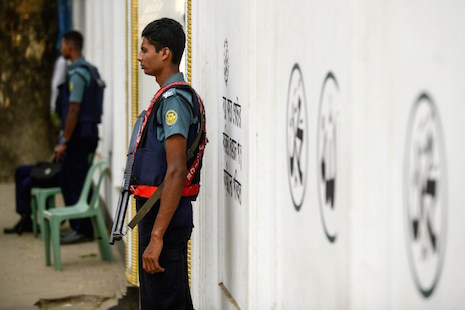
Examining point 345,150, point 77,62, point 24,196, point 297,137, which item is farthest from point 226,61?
point 24,196

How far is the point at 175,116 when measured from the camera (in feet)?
15.9

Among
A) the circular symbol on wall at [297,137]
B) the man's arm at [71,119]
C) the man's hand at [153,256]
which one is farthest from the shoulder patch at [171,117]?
the man's arm at [71,119]

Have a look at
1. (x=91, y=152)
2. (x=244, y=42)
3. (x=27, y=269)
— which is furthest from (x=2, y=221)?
(x=244, y=42)

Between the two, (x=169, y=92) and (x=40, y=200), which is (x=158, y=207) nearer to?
(x=169, y=92)

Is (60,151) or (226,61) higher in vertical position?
(226,61)

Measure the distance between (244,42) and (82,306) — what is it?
3.87 meters

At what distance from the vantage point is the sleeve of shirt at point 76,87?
10.6 meters

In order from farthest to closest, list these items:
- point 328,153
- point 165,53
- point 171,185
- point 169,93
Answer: point 165,53 → point 169,93 → point 171,185 → point 328,153

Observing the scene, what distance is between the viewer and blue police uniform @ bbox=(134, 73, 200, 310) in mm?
4898

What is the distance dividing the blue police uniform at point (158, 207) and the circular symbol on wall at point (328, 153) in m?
1.29

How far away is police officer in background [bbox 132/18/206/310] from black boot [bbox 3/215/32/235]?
258 inches

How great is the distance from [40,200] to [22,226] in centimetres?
93

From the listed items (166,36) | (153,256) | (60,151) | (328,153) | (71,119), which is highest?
(166,36)

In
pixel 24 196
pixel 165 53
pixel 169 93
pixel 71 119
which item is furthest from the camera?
pixel 24 196
